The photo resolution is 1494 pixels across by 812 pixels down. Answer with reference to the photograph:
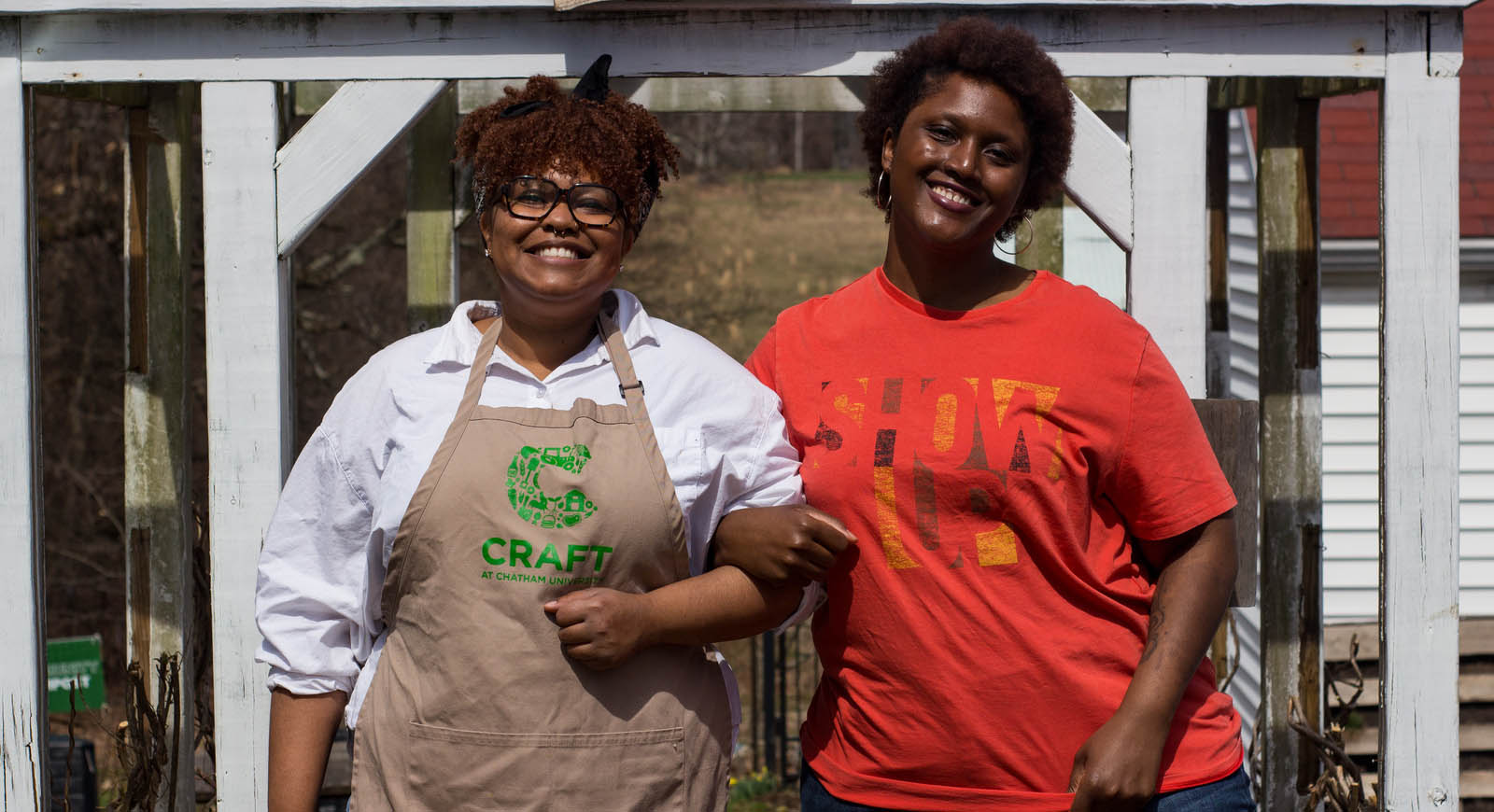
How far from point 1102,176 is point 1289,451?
2127mm

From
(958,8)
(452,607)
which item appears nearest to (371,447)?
(452,607)

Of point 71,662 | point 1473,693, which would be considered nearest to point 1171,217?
point 71,662

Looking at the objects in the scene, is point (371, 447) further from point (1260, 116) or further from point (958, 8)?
point (1260, 116)

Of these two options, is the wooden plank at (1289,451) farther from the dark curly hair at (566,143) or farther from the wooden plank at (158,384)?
the wooden plank at (158,384)

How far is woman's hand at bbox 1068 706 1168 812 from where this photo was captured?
6.73ft

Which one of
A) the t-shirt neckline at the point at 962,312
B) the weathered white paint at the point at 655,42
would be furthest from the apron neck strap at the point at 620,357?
the weathered white paint at the point at 655,42

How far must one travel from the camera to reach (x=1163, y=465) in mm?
2119

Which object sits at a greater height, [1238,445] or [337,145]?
[337,145]

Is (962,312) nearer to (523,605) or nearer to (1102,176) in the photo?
(523,605)

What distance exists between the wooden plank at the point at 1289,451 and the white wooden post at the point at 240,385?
10.4 ft

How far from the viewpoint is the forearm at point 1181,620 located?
209 centimetres

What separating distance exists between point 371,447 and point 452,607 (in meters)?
0.26

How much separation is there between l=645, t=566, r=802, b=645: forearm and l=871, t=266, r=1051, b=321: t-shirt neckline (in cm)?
46

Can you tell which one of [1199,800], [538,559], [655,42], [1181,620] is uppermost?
[655,42]
